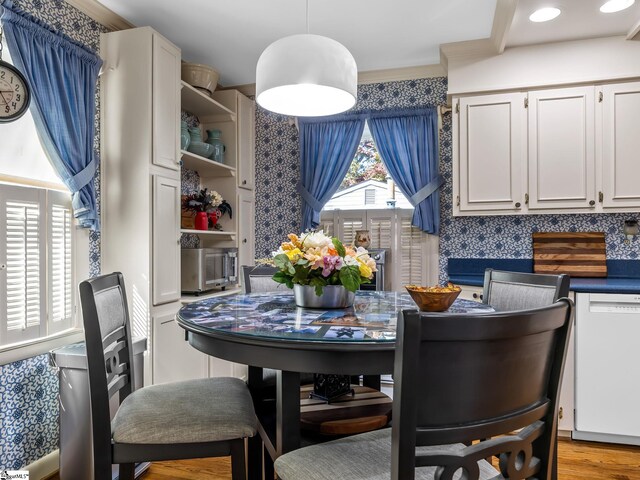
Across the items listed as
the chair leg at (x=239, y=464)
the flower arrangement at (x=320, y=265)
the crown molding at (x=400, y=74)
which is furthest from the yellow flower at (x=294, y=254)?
the crown molding at (x=400, y=74)

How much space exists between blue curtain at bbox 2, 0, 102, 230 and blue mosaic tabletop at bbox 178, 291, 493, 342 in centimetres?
109

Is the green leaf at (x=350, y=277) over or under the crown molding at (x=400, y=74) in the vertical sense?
under

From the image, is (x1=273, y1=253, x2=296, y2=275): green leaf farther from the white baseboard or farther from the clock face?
the white baseboard

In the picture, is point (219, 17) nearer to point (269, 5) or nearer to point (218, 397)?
point (269, 5)

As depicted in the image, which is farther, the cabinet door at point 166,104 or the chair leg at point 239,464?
the cabinet door at point 166,104

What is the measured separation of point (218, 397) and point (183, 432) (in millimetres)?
212

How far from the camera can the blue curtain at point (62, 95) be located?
2135 millimetres

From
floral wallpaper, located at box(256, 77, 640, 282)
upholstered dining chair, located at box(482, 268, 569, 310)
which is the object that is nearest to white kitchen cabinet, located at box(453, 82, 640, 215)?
floral wallpaper, located at box(256, 77, 640, 282)

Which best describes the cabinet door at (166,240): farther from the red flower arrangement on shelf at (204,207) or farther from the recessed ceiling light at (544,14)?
the recessed ceiling light at (544,14)

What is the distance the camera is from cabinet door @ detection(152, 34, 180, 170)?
2.68 metres

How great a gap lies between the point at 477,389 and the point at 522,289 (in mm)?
1178

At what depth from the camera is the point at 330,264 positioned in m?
1.69

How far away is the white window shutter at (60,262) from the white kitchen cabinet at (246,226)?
143 cm

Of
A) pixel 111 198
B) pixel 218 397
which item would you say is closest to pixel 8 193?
pixel 111 198
